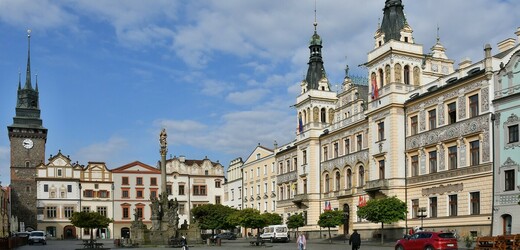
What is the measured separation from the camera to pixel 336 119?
68.8m

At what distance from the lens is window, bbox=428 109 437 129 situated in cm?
4931

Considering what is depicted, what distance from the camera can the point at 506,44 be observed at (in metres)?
45.9

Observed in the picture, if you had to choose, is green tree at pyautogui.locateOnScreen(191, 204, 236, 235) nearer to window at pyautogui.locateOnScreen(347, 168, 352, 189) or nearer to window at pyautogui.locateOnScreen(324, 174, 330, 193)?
window at pyautogui.locateOnScreen(324, 174, 330, 193)

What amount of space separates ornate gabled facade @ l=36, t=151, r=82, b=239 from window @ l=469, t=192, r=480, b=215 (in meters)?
70.1

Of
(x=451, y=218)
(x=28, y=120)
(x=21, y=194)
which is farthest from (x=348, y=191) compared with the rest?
(x=28, y=120)

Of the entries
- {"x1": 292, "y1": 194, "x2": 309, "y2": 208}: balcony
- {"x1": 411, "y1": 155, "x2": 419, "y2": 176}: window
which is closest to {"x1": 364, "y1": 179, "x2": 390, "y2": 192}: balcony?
{"x1": 411, "y1": 155, "x2": 419, "y2": 176}: window

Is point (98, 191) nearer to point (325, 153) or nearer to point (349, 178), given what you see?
point (325, 153)

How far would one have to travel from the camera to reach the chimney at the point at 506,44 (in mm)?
45441

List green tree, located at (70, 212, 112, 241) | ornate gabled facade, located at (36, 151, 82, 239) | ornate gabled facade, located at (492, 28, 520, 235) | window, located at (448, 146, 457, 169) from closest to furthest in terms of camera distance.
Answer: ornate gabled facade, located at (492, 28, 520, 235) < window, located at (448, 146, 457, 169) < green tree, located at (70, 212, 112, 241) < ornate gabled facade, located at (36, 151, 82, 239)

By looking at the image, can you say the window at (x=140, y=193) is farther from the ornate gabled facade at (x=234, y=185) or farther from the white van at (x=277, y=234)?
the white van at (x=277, y=234)

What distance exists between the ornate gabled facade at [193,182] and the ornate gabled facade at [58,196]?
15.3m

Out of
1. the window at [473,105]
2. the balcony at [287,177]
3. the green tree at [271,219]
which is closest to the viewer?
the window at [473,105]

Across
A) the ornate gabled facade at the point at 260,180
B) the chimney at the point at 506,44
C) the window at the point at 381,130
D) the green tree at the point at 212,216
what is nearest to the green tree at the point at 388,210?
the window at the point at 381,130

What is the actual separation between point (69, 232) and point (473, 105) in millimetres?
72582
